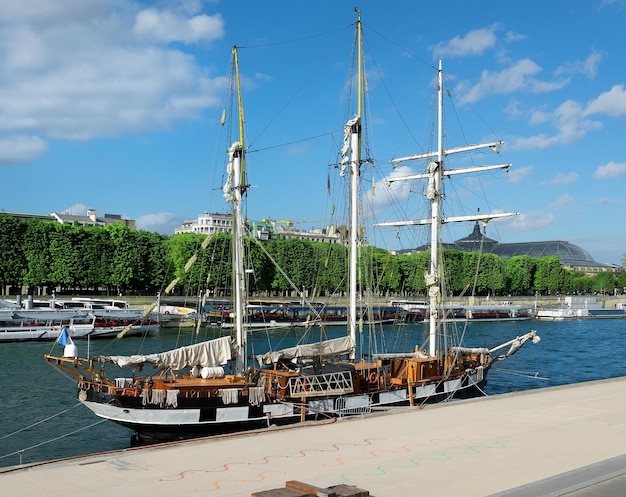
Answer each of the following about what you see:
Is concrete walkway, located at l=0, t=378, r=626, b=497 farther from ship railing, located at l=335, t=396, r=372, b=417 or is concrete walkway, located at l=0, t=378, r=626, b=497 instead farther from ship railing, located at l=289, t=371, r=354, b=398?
ship railing, located at l=335, t=396, r=372, b=417

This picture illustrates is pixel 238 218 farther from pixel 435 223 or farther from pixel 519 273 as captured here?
pixel 519 273

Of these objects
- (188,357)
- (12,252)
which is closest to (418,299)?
(12,252)

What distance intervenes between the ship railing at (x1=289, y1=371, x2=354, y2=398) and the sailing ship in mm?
45

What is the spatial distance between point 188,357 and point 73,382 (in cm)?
1760

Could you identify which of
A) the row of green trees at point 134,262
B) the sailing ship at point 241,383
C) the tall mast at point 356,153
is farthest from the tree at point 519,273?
the sailing ship at point 241,383

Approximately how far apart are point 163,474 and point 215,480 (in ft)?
5.53

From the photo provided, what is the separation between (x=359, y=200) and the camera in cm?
4097

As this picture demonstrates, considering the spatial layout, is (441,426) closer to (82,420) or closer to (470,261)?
(82,420)

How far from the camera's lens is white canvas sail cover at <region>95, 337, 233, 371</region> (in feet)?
103

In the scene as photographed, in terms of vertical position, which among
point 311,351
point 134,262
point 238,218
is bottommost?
point 311,351

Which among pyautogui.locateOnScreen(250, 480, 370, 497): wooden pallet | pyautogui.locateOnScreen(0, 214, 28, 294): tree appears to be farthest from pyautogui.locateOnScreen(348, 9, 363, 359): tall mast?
pyautogui.locateOnScreen(0, 214, 28, 294): tree

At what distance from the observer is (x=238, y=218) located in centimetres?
3550

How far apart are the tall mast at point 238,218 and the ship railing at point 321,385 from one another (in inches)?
139

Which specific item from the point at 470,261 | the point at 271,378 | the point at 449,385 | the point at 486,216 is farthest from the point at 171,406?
the point at 470,261
